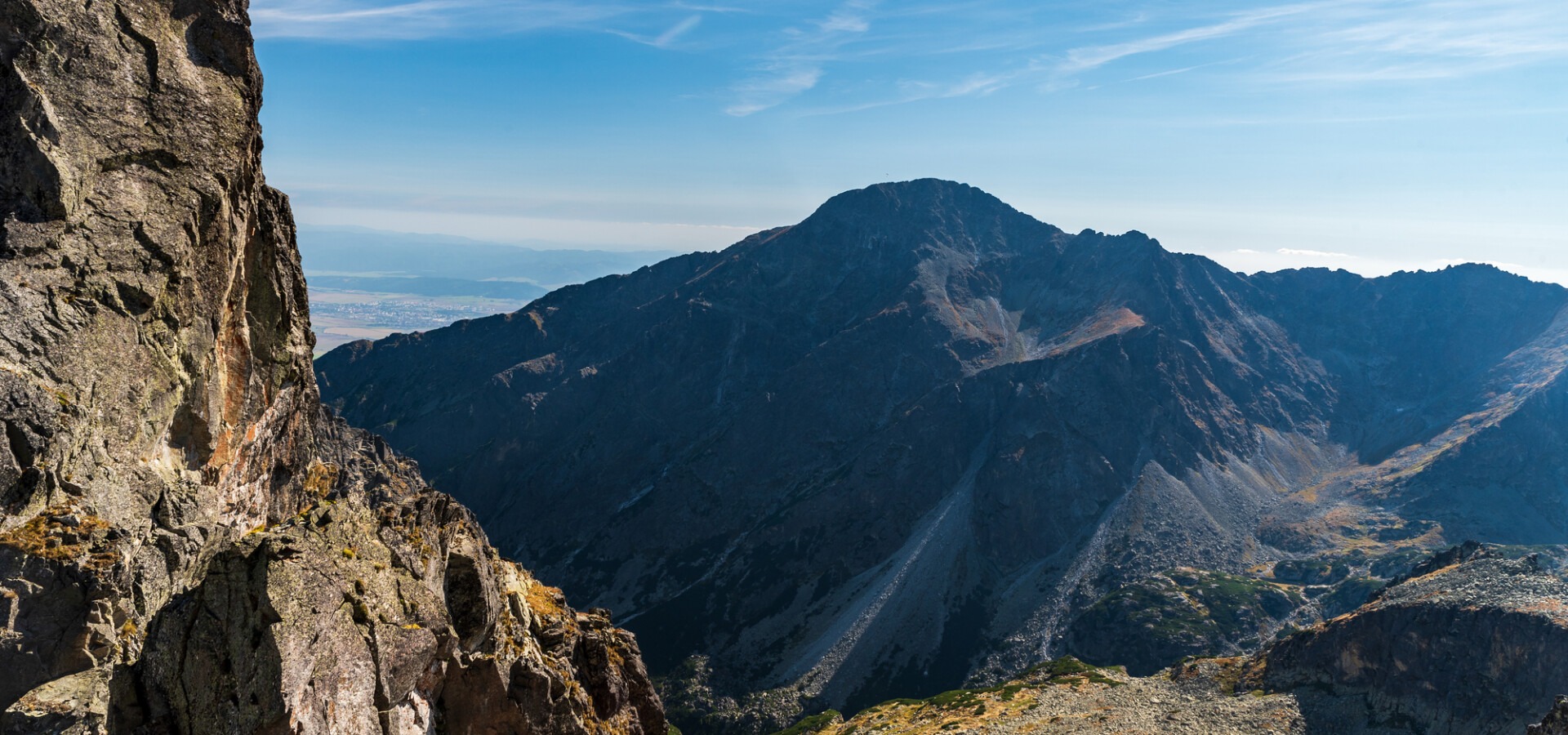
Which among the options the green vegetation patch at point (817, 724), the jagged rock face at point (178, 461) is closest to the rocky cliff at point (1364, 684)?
the green vegetation patch at point (817, 724)

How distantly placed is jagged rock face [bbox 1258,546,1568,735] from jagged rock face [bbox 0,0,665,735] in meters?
93.8

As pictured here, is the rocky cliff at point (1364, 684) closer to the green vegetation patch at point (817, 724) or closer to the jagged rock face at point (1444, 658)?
the jagged rock face at point (1444, 658)

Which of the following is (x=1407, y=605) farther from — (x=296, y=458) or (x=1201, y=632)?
(x=296, y=458)

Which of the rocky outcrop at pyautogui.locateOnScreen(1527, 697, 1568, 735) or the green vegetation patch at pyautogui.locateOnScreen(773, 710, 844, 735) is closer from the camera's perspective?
the rocky outcrop at pyautogui.locateOnScreen(1527, 697, 1568, 735)

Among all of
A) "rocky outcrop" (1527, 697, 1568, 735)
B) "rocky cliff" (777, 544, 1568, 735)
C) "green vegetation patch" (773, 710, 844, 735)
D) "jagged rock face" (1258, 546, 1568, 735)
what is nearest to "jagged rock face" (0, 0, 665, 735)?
"rocky outcrop" (1527, 697, 1568, 735)

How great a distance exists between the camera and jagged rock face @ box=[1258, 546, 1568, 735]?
84938mm

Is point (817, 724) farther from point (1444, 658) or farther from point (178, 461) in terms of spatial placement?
point (178, 461)

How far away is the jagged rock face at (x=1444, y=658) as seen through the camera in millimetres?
84938

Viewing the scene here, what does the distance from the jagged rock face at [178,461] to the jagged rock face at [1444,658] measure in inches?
3692

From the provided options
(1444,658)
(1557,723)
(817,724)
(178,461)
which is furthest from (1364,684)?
(178,461)

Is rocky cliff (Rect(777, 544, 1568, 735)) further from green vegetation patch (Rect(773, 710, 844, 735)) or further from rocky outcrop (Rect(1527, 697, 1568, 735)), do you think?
rocky outcrop (Rect(1527, 697, 1568, 735))

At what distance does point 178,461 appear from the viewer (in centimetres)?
3095

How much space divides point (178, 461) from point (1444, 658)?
392ft

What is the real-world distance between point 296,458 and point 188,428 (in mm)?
10565
